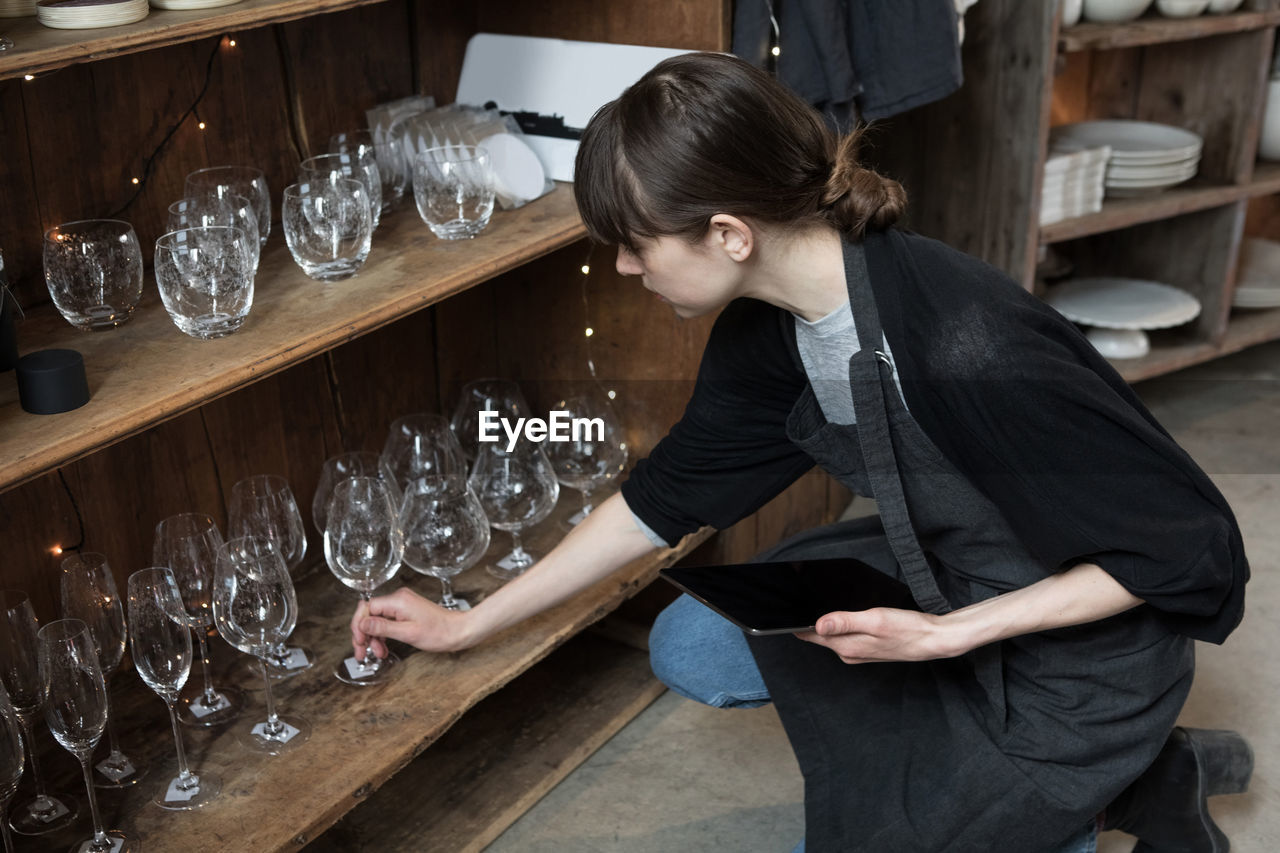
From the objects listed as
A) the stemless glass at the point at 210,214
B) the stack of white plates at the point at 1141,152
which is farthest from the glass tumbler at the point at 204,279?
the stack of white plates at the point at 1141,152

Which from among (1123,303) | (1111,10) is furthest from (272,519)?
(1123,303)

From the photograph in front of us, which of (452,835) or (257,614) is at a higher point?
(257,614)

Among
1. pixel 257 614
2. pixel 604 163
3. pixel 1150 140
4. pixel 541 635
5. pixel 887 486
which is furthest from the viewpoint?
pixel 1150 140

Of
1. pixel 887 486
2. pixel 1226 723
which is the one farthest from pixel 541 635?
pixel 1226 723

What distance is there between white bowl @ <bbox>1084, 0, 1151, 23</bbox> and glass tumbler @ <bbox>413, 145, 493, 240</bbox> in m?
1.62

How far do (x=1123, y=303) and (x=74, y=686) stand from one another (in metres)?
2.57

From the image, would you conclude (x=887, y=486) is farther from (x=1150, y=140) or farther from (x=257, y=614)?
(x=1150, y=140)

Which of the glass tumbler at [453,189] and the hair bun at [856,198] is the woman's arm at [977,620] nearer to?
the hair bun at [856,198]

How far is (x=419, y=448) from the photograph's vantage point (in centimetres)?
203

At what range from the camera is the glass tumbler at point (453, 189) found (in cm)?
184

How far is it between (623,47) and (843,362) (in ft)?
2.49

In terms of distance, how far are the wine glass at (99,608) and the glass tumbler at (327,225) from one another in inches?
17.3

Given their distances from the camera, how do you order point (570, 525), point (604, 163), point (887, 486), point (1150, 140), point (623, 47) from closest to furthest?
point (604, 163)
point (887, 486)
point (623, 47)
point (570, 525)
point (1150, 140)

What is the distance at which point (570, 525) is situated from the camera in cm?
221
